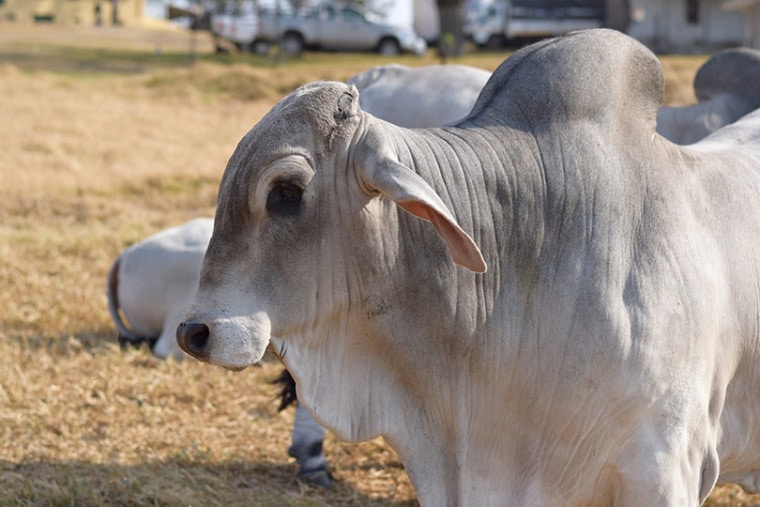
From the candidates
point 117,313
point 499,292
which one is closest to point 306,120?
point 499,292

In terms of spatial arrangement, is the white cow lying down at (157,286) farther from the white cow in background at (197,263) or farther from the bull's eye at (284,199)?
the bull's eye at (284,199)

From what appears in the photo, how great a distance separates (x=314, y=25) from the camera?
28016mm

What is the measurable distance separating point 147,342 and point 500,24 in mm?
24803

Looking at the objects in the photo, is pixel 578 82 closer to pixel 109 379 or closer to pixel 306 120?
pixel 306 120

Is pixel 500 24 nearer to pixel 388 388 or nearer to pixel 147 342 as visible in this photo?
pixel 147 342

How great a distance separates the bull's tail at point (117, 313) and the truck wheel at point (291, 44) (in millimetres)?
22526

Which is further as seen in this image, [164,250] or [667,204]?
[164,250]

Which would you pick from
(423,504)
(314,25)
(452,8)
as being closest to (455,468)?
(423,504)

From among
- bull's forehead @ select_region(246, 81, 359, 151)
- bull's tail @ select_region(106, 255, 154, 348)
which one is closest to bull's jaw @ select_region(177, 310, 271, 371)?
bull's forehead @ select_region(246, 81, 359, 151)

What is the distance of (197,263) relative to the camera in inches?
219

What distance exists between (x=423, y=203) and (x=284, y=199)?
0.29 metres

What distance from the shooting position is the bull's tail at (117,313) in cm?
555

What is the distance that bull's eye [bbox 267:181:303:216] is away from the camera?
2.31m

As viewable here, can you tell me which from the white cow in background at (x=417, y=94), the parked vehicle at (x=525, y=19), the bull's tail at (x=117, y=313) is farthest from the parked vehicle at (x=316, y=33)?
the white cow in background at (x=417, y=94)
